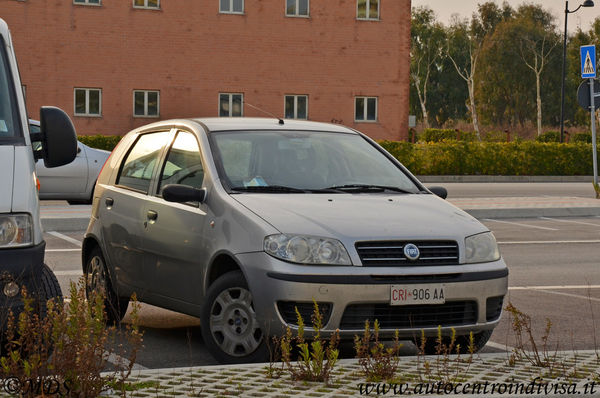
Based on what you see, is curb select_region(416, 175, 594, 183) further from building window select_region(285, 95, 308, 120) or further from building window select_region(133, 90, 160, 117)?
building window select_region(133, 90, 160, 117)

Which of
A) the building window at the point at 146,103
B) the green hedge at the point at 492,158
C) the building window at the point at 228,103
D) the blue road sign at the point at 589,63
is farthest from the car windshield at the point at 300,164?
the building window at the point at 228,103

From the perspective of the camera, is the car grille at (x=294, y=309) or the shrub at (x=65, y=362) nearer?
the shrub at (x=65, y=362)

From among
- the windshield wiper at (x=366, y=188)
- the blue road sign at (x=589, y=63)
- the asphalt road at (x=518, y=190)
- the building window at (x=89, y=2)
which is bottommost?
the asphalt road at (x=518, y=190)

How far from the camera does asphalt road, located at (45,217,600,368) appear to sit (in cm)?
841

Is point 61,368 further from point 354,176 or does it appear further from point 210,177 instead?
point 354,176

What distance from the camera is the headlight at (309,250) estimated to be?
279 inches

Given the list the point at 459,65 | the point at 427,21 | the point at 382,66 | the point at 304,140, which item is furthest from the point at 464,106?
the point at 304,140

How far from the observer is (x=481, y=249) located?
7543 mm

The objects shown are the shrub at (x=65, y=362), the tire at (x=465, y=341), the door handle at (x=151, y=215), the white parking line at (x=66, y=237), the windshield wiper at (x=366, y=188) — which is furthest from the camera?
the white parking line at (x=66, y=237)

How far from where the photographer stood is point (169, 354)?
8086 mm

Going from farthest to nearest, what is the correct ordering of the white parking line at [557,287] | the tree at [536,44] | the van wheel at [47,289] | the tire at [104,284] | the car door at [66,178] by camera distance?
the tree at [536,44], the car door at [66,178], the white parking line at [557,287], the tire at [104,284], the van wheel at [47,289]

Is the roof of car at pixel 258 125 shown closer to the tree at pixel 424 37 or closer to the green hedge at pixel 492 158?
the green hedge at pixel 492 158

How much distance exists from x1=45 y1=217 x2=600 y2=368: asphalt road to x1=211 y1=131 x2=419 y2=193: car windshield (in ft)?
3.67

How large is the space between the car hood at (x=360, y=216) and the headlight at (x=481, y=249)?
5 centimetres
